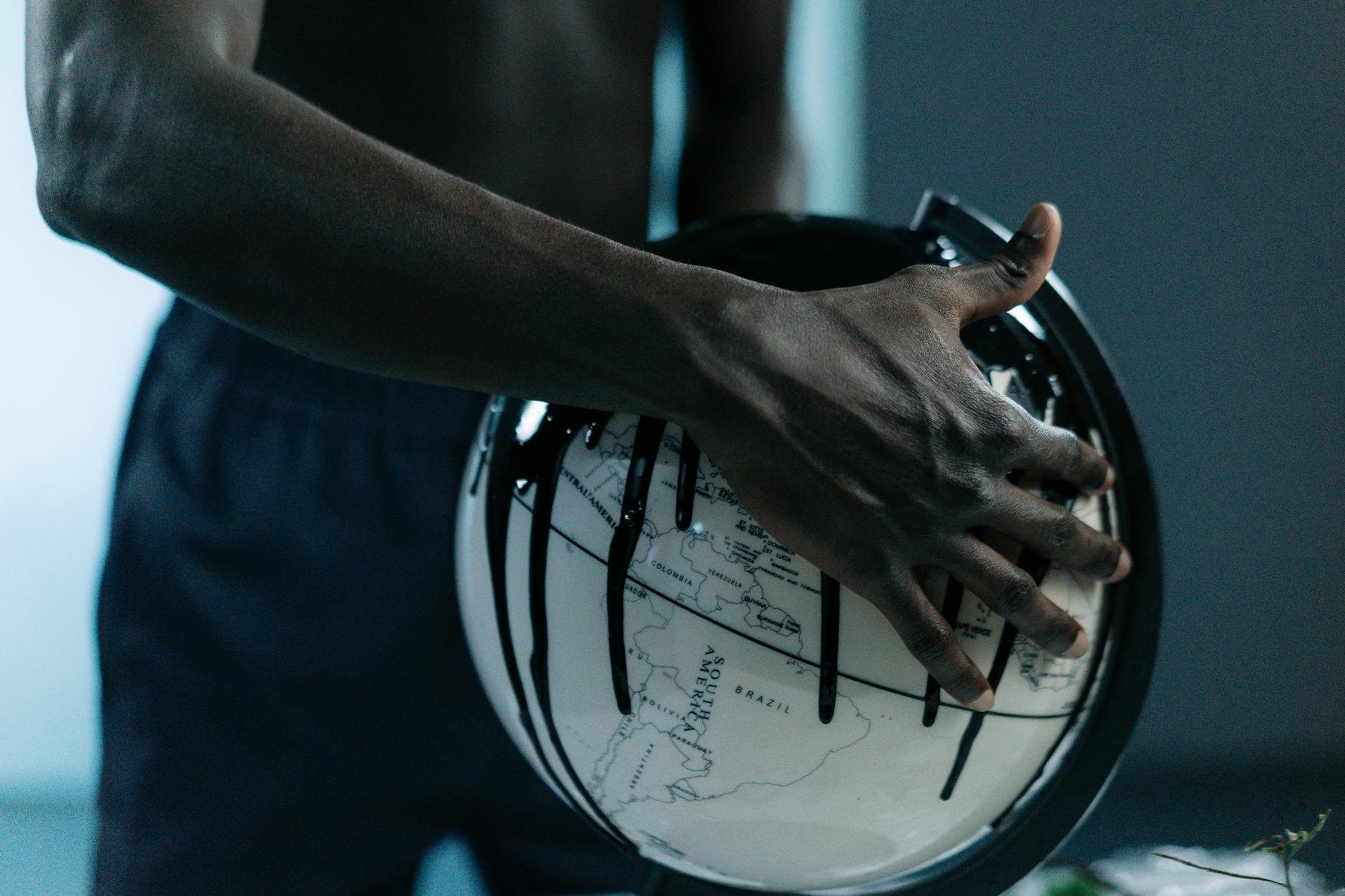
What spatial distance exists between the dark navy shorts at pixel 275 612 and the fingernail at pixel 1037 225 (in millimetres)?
463

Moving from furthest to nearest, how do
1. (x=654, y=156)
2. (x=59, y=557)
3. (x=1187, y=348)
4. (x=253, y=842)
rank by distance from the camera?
(x=59, y=557)
(x=1187, y=348)
(x=654, y=156)
(x=253, y=842)

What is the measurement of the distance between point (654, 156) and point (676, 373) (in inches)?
22.3

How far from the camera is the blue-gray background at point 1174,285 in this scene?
1797 mm

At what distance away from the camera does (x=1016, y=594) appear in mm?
480

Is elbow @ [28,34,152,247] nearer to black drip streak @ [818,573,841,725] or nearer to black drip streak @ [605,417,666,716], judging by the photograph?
black drip streak @ [605,417,666,716]

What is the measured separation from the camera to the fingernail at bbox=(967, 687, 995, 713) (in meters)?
0.49

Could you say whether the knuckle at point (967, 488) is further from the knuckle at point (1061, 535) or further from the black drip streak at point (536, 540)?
the black drip streak at point (536, 540)

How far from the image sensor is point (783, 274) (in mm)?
551

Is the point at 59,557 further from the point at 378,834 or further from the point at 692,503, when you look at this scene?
the point at 692,503

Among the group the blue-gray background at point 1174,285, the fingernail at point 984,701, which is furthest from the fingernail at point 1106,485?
the blue-gray background at point 1174,285

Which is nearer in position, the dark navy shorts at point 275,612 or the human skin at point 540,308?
the human skin at point 540,308

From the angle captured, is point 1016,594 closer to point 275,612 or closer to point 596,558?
point 596,558

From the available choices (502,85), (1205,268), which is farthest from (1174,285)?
(502,85)

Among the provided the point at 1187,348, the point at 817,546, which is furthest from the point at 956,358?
the point at 1187,348
